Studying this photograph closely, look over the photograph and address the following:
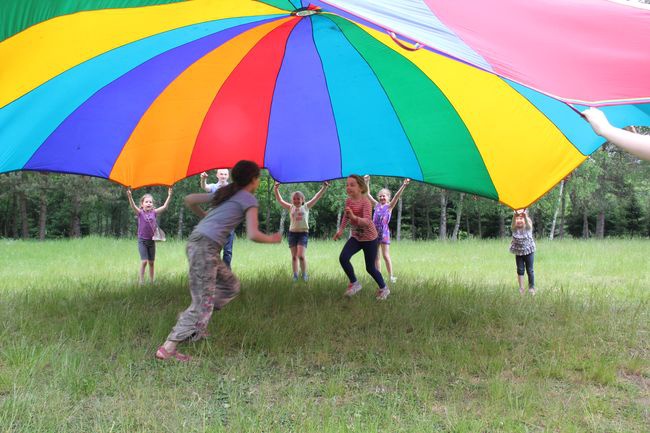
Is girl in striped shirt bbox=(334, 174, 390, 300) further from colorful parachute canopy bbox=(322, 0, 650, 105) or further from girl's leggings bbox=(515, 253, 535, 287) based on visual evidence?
colorful parachute canopy bbox=(322, 0, 650, 105)

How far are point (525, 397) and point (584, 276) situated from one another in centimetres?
608

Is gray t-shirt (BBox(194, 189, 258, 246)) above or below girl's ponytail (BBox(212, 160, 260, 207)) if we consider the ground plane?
below

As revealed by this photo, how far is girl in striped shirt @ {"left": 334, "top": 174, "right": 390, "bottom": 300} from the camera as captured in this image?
5484mm

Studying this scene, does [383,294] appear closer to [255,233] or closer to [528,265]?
[528,265]

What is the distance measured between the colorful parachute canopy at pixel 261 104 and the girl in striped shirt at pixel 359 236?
1.60 feet

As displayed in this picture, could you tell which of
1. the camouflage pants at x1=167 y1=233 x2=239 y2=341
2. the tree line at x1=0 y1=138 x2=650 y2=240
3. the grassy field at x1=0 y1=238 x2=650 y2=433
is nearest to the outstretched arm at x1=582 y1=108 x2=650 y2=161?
the grassy field at x1=0 y1=238 x2=650 y2=433

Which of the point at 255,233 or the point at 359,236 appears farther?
the point at 359,236


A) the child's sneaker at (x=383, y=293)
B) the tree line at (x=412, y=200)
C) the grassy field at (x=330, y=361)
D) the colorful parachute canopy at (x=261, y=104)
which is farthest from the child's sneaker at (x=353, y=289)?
the tree line at (x=412, y=200)

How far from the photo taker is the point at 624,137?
6.04 ft

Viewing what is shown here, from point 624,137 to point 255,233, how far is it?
2265 mm

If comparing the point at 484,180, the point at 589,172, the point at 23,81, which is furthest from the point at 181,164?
the point at 589,172

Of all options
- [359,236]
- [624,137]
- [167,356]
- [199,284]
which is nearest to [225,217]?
[199,284]

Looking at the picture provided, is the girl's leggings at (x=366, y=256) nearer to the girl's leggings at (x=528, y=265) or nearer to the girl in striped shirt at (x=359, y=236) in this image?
the girl in striped shirt at (x=359, y=236)

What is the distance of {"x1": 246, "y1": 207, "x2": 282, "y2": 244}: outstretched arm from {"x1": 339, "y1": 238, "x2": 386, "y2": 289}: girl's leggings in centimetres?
216
